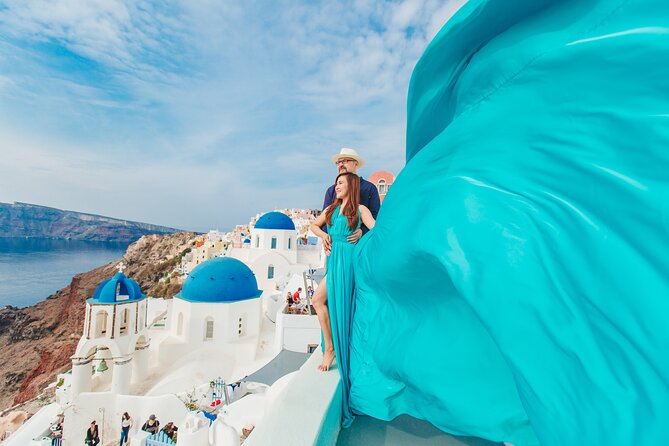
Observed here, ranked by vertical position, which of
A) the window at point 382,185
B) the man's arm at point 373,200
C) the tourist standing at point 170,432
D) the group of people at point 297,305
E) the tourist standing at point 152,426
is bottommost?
the tourist standing at point 152,426

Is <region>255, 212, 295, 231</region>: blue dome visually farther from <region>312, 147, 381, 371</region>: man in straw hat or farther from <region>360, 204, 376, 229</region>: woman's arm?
<region>360, 204, 376, 229</region>: woman's arm

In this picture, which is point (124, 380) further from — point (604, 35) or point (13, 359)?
point (13, 359)

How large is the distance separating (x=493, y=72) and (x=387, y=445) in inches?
71.3

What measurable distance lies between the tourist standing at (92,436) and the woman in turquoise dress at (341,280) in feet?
38.8

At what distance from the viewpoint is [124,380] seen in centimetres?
1148

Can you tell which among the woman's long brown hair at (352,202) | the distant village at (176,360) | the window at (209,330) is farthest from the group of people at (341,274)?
the window at (209,330)

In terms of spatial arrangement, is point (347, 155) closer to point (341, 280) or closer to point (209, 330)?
point (341, 280)

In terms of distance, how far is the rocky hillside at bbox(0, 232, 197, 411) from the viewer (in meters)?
28.6

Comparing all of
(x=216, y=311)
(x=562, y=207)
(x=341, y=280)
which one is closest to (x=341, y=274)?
(x=341, y=280)

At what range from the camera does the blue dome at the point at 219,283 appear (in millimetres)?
14062

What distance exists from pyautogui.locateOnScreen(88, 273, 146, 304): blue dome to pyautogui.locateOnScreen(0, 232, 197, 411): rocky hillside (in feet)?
67.5

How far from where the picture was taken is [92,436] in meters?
9.95

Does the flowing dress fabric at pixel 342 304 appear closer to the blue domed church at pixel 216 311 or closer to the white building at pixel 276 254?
the blue domed church at pixel 216 311

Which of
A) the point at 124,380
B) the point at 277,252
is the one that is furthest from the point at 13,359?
the point at 124,380
